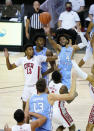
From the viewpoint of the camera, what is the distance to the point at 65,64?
945cm

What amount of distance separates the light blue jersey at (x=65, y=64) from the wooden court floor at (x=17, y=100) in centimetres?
82

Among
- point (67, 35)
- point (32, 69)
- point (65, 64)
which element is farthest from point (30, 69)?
point (67, 35)

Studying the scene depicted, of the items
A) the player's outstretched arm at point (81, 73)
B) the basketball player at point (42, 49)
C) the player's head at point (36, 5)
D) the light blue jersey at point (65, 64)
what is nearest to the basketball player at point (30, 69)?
the basketball player at point (42, 49)

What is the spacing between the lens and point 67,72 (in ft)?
30.9

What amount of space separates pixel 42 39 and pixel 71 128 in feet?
6.19

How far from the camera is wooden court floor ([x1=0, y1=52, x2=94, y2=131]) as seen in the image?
377 inches

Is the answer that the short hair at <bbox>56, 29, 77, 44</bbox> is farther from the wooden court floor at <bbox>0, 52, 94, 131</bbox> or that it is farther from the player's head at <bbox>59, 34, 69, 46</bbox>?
the wooden court floor at <bbox>0, 52, 94, 131</bbox>

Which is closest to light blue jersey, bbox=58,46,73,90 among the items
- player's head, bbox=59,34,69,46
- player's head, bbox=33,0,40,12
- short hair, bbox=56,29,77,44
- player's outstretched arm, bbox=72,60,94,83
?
player's head, bbox=59,34,69,46

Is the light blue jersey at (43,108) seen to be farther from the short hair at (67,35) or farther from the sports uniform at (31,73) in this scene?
the short hair at (67,35)

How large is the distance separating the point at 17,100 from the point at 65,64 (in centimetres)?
217

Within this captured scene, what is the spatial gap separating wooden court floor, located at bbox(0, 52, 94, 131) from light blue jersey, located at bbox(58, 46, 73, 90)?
0.82 m

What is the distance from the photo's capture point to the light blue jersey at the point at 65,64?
370 inches

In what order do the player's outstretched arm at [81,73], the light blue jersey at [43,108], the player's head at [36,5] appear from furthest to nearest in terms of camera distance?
1. the player's head at [36,5]
2. the light blue jersey at [43,108]
3. the player's outstretched arm at [81,73]

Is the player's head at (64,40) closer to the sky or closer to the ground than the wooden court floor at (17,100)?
closer to the sky
